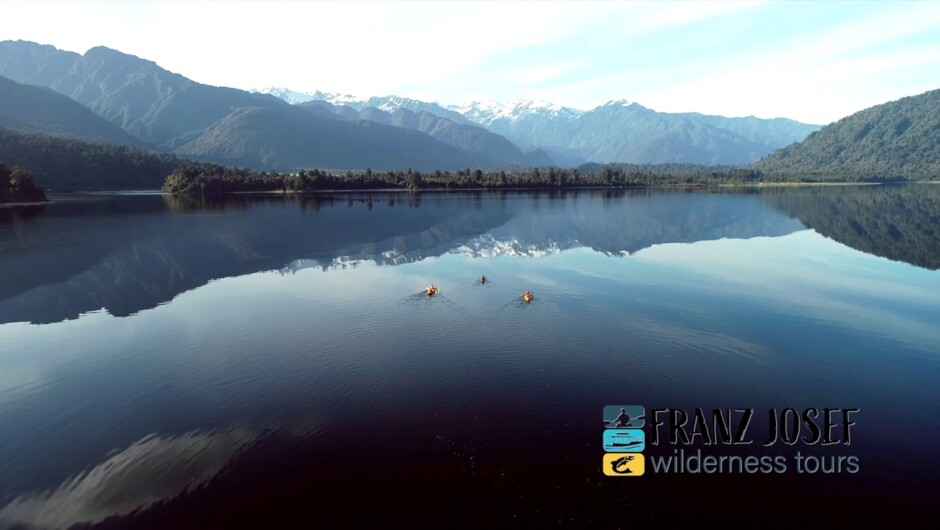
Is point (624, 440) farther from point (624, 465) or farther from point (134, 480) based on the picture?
point (134, 480)

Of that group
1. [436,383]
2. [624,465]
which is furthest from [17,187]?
[624,465]

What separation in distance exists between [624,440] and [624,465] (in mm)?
1683

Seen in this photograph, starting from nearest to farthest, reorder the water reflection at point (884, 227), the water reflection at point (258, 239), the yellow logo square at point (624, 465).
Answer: the yellow logo square at point (624, 465)
the water reflection at point (258, 239)
the water reflection at point (884, 227)

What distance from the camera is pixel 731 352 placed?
30.2 metres

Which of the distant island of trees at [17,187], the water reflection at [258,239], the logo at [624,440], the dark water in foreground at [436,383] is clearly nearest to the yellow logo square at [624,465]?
the logo at [624,440]

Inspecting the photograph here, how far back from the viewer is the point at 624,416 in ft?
72.6

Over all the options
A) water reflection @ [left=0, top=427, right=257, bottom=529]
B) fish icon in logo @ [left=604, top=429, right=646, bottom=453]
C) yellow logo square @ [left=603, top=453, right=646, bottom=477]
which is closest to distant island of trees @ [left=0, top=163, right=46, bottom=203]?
water reflection @ [left=0, top=427, right=257, bottom=529]

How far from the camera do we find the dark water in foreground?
1723 cm

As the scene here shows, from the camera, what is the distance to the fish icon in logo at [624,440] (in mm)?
20031

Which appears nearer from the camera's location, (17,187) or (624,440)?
(624,440)

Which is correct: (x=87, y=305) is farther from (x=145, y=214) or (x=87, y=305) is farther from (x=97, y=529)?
(x=145, y=214)

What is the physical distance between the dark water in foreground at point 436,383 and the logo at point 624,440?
660 millimetres

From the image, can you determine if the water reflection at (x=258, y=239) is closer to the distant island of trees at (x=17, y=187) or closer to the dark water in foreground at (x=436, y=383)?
the dark water in foreground at (x=436, y=383)

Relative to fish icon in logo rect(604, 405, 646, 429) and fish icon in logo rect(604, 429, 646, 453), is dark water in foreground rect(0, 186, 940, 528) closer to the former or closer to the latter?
fish icon in logo rect(604, 429, 646, 453)
